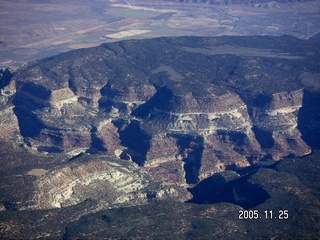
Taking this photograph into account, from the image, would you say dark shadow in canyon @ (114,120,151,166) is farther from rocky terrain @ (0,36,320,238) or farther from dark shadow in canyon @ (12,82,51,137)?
dark shadow in canyon @ (12,82,51,137)

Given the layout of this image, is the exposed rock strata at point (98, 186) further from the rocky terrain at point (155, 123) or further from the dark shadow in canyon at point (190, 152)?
the dark shadow in canyon at point (190, 152)

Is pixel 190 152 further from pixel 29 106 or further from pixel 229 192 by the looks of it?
pixel 29 106

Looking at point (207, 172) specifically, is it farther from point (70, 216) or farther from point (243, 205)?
point (70, 216)

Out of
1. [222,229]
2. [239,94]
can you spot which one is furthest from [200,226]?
[239,94]

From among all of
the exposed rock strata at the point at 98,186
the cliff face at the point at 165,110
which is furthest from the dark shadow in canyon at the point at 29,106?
the exposed rock strata at the point at 98,186

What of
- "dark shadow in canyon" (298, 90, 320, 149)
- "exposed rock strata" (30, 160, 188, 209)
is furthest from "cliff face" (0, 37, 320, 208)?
"exposed rock strata" (30, 160, 188, 209)
